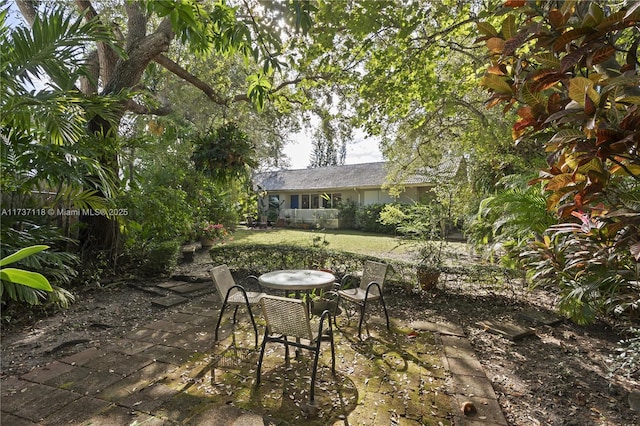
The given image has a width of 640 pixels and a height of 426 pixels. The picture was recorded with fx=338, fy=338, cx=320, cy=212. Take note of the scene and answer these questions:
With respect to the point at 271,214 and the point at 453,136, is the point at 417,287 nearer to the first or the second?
the point at 453,136

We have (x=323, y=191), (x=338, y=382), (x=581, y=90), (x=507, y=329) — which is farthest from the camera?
(x=323, y=191)

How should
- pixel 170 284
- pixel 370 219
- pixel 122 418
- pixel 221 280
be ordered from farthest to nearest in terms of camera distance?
pixel 370 219
pixel 170 284
pixel 221 280
pixel 122 418

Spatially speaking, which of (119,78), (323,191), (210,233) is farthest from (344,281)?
(323,191)

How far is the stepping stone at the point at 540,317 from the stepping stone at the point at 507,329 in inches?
14.2

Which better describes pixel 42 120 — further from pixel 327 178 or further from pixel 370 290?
pixel 327 178

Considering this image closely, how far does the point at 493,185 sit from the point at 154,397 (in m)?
9.35

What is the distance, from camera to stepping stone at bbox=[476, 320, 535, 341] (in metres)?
4.61

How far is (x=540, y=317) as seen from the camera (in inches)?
205

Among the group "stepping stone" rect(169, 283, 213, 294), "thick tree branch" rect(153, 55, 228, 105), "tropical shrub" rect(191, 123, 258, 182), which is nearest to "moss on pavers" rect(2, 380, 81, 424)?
"stepping stone" rect(169, 283, 213, 294)

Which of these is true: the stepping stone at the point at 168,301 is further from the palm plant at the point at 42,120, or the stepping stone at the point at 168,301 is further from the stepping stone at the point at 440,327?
the stepping stone at the point at 440,327

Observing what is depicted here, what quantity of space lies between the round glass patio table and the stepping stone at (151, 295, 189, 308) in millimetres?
2050

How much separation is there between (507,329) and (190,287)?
5.56 m

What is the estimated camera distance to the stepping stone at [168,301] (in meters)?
5.74

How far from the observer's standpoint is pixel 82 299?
5.93 metres
